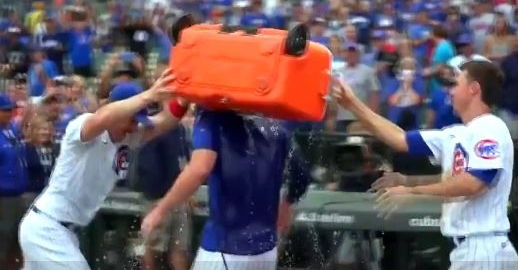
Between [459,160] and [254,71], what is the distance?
3.48 feet

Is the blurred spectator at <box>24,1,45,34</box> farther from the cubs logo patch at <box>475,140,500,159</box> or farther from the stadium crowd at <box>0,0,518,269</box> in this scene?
the cubs logo patch at <box>475,140,500,159</box>


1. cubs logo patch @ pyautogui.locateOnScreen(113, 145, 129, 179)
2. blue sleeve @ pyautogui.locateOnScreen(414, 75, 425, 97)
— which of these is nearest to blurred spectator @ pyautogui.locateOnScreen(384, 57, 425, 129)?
blue sleeve @ pyautogui.locateOnScreen(414, 75, 425, 97)

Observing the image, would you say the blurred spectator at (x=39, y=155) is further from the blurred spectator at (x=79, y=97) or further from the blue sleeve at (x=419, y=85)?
the blue sleeve at (x=419, y=85)

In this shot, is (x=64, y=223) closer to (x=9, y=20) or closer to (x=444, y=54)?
(x=444, y=54)

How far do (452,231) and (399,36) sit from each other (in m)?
6.71

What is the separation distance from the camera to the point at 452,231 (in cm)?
517

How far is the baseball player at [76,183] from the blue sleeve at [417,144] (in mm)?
1120

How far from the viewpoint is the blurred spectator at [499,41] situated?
10.3 meters

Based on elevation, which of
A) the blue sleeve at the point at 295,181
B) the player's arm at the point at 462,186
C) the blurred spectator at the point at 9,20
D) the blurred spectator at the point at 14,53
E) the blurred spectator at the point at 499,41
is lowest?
the blurred spectator at the point at 14,53

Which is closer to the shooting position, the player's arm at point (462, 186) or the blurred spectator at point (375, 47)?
the player's arm at point (462, 186)

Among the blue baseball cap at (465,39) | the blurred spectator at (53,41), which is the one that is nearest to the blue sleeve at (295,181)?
the blue baseball cap at (465,39)

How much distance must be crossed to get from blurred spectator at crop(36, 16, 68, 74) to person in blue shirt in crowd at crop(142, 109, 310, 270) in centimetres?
883

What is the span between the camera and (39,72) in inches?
513

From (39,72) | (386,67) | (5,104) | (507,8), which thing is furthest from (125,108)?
(507,8)
